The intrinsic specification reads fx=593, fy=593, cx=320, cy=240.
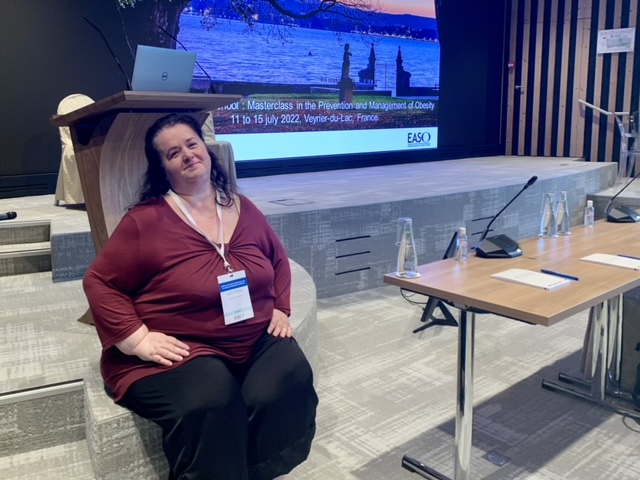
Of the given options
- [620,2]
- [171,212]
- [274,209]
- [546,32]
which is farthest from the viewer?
[546,32]

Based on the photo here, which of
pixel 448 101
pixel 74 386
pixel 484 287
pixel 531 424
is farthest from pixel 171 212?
pixel 448 101

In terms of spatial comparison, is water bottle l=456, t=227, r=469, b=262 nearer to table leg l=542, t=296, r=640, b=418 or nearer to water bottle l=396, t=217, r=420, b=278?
water bottle l=396, t=217, r=420, b=278

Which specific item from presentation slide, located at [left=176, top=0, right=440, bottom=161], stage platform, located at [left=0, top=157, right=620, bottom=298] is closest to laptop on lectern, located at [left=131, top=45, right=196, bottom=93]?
stage platform, located at [left=0, top=157, right=620, bottom=298]

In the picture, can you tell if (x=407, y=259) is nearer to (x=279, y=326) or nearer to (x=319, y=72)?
(x=279, y=326)

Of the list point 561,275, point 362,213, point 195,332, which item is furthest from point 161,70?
point 362,213

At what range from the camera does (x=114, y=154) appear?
1.97 m

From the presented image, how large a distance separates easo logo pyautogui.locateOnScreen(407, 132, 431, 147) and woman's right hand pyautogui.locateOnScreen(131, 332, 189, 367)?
18.5ft

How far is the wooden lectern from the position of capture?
75.1 inches

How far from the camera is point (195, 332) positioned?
151cm

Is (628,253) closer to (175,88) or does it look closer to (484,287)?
(484,287)

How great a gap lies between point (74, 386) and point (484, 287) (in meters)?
1.26

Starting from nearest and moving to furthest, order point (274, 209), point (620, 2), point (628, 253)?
1. point (628, 253)
2. point (274, 209)
3. point (620, 2)

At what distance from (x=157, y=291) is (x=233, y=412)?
36 centimetres

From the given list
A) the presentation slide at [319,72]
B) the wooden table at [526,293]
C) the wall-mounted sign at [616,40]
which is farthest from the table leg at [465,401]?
the wall-mounted sign at [616,40]
